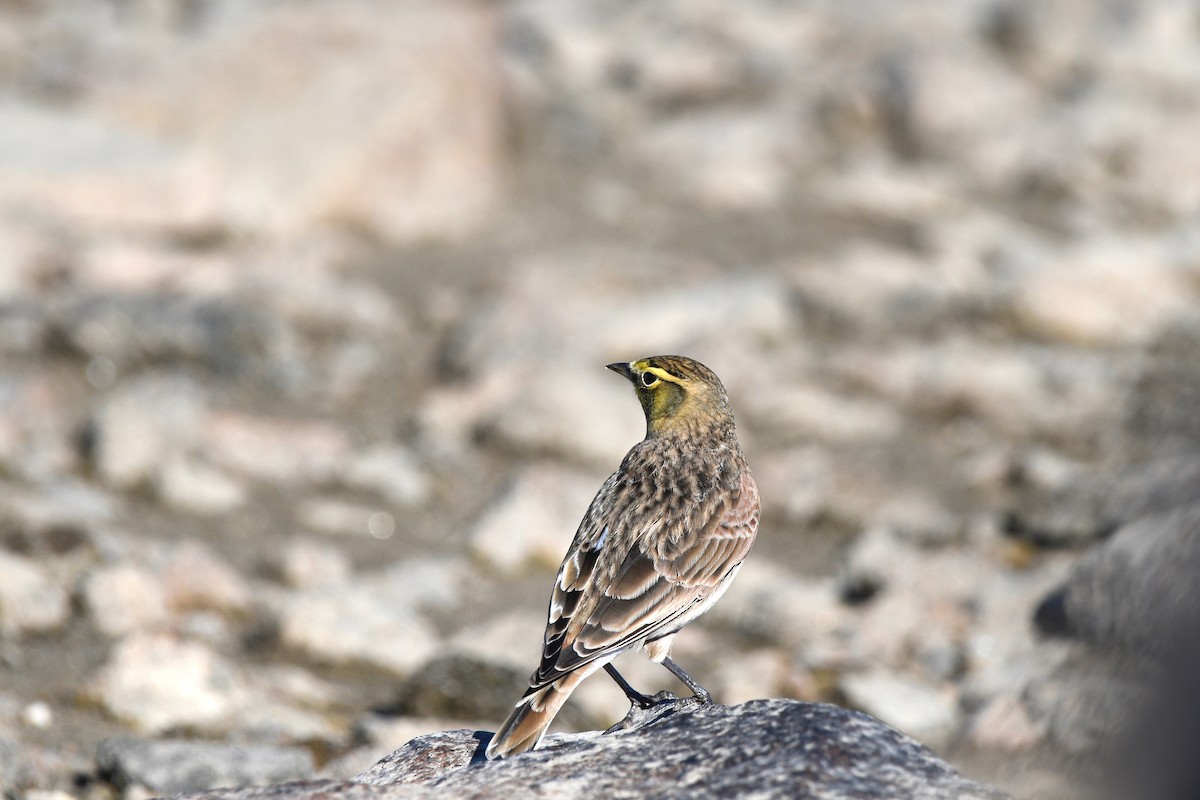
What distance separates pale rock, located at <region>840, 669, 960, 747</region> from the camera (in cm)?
751

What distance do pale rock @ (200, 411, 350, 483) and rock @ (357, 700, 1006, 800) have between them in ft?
18.1

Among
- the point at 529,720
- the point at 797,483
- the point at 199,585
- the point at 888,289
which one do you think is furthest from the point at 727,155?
the point at 529,720

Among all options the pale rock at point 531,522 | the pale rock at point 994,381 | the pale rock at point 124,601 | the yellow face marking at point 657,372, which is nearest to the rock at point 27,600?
the pale rock at point 124,601

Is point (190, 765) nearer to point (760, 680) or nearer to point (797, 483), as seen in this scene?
point (760, 680)

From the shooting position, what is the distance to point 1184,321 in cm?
1234

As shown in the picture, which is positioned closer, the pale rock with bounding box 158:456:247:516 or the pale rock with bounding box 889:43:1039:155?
the pale rock with bounding box 158:456:247:516

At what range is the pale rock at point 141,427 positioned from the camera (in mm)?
9445

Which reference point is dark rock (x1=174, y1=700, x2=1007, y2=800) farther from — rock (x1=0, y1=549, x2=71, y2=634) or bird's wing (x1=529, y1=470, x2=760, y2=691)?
rock (x1=0, y1=549, x2=71, y2=634)

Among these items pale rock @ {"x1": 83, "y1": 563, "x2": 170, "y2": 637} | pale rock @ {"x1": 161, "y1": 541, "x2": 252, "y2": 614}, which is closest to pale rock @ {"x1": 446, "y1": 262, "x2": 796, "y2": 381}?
pale rock @ {"x1": 161, "y1": 541, "x2": 252, "y2": 614}

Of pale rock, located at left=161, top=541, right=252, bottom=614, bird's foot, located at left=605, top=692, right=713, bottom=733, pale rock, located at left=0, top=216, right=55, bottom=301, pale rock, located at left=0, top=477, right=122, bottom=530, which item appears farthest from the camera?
pale rock, located at left=0, top=216, right=55, bottom=301

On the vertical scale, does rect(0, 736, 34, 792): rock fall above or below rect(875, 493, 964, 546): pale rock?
below

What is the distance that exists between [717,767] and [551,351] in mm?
7315

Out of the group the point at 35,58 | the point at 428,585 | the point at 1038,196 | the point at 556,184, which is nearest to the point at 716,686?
the point at 428,585

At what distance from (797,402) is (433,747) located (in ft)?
22.3
